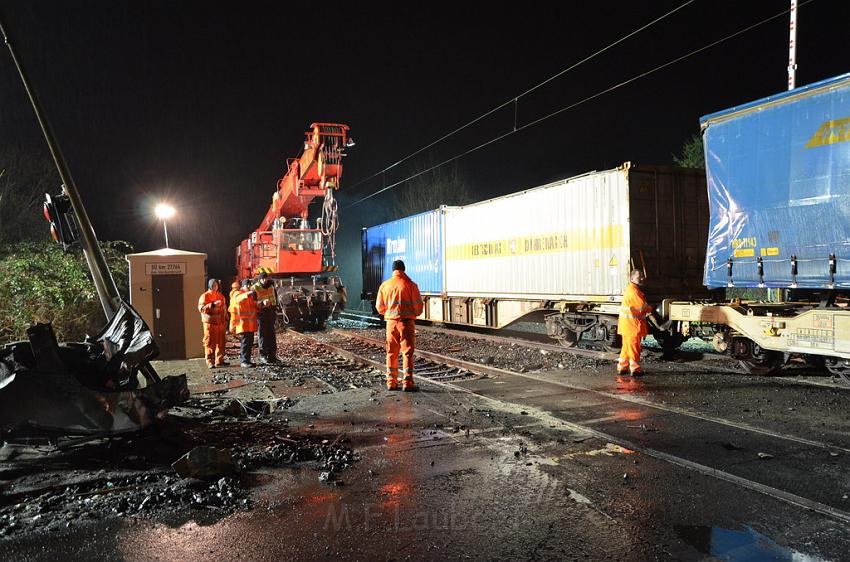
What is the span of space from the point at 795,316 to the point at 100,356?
7.86 m

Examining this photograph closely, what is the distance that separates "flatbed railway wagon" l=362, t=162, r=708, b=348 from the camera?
412 inches

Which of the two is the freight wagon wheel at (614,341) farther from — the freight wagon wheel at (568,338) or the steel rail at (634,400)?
the steel rail at (634,400)

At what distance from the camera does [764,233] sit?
7.15 m

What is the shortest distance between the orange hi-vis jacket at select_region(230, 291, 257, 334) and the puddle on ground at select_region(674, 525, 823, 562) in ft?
25.7

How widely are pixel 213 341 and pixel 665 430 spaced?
724 cm

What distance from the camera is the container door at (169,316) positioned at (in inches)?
383

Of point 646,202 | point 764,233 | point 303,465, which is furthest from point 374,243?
point 303,465

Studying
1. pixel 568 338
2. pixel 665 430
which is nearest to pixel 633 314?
pixel 665 430

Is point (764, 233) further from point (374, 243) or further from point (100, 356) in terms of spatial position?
point (374, 243)

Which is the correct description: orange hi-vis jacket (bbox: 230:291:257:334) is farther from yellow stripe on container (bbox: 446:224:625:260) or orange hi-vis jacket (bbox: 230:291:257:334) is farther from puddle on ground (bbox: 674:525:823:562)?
puddle on ground (bbox: 674:525:823:562)

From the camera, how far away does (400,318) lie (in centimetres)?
748

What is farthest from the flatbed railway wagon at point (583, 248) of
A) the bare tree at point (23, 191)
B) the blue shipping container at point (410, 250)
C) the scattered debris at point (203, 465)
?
the bare tree at point (23, 191)

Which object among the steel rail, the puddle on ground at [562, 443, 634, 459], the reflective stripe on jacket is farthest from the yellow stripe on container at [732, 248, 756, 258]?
the reflective stripe on jacket

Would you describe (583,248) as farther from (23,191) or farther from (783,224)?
(23,191)
